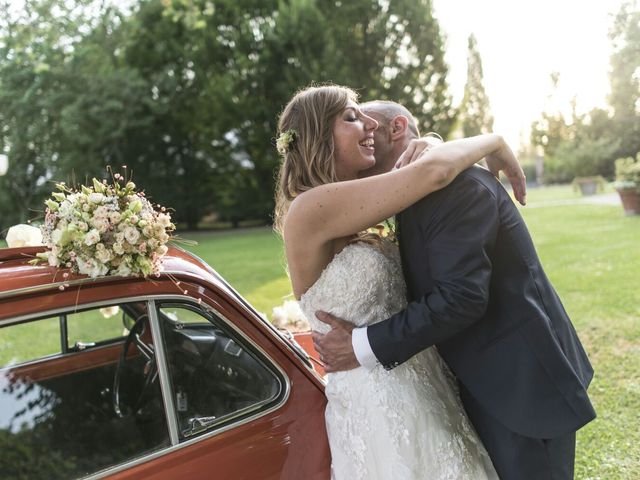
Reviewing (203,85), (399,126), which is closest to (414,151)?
(399,126)

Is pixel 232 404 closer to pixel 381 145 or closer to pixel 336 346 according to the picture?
pixel 336 346

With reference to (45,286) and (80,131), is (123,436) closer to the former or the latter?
(45,286)

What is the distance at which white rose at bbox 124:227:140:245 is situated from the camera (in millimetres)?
1758

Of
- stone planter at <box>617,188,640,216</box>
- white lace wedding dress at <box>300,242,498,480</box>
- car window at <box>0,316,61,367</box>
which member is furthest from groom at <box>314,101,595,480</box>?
stone planter at <box>617,188,640,216</box>

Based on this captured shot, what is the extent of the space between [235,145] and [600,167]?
37459 millimetres

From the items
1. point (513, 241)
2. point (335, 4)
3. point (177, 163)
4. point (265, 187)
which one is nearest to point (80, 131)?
point (177, 163)

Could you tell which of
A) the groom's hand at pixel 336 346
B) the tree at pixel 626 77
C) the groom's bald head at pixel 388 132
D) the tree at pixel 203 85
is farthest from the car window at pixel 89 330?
the tree at pixel 626 77

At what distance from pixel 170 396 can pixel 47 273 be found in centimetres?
57

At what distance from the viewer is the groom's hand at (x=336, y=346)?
2092 mm

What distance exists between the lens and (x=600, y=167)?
49.0m

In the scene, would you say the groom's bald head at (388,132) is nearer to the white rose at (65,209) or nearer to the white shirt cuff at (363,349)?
the white shirt cuff at (363,349)

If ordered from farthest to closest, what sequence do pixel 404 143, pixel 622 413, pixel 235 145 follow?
pixel 235 145
pixel 622 413
pixel 404 143

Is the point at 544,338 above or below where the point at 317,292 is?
below

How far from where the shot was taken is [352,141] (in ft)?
7.55
